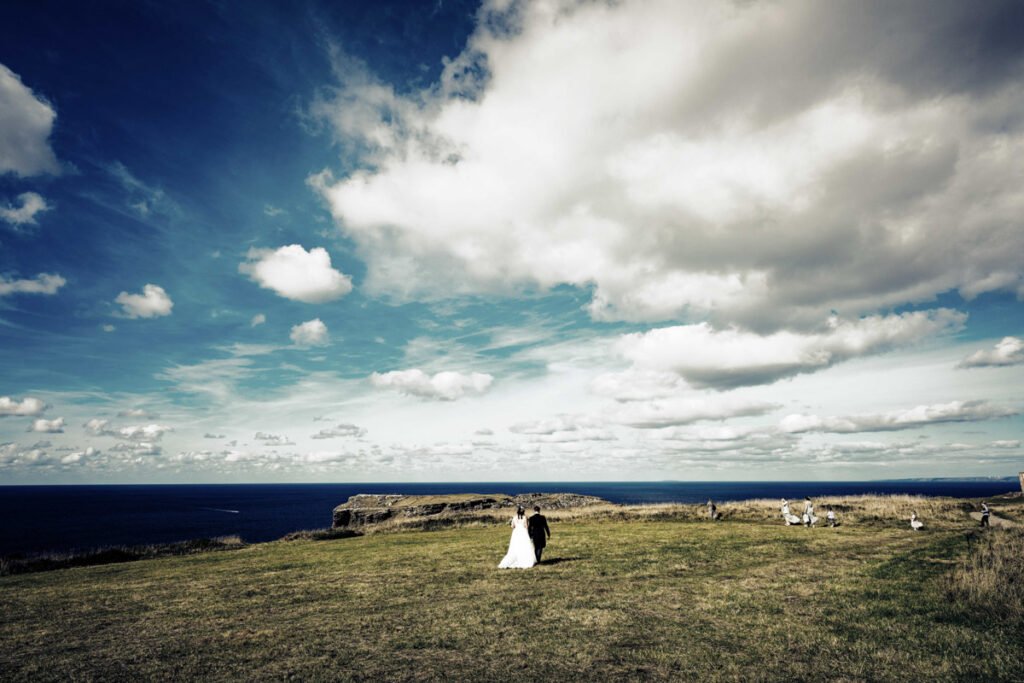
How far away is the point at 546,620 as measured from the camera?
42.2ft

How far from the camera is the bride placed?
20938mm

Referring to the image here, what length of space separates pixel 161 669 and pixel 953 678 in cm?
1541

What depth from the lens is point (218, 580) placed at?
70.9 feet

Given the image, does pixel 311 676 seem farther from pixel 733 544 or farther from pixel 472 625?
pixel 733 544

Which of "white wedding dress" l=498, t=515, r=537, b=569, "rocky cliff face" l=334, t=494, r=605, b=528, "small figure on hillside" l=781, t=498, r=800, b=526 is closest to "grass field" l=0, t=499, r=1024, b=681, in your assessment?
"white wedding dress" l=498, t=515, r=537, b=569

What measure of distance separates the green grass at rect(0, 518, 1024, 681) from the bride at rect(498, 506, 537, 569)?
0.66m

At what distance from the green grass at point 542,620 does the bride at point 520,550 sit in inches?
26.1

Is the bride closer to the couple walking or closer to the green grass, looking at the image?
the couple walking

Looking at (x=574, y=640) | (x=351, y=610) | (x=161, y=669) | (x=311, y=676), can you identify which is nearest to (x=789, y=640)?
(x=574, y=640)

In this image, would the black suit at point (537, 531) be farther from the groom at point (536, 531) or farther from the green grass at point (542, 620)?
the green grass at point (542, 620)

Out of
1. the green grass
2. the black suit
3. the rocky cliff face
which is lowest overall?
the rocky cliff face

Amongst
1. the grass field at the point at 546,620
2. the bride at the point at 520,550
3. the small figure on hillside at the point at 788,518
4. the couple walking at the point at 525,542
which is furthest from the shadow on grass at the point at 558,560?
the small figure on hillside at the point at 788,518

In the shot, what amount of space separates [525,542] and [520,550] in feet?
1.29

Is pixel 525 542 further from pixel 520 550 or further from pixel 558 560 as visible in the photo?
pixel 558 560
